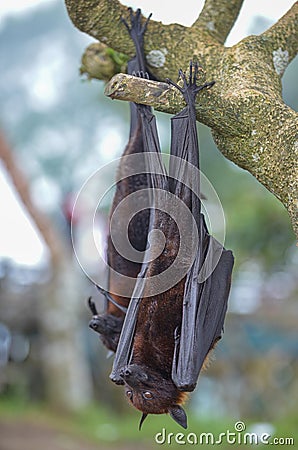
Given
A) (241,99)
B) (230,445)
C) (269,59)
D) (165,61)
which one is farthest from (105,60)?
(230,445)

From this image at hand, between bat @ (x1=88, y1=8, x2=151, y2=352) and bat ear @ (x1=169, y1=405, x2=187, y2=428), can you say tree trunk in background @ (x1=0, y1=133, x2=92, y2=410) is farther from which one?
bat ear @ (x1=169, y1=405, x2=187, y2=428)

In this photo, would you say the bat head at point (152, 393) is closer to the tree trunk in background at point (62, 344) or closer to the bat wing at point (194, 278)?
the bat wing at point (194, 278)

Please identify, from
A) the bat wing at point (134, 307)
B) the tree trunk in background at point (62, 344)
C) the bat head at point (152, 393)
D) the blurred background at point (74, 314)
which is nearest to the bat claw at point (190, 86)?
the bat wing at point (134, 307)

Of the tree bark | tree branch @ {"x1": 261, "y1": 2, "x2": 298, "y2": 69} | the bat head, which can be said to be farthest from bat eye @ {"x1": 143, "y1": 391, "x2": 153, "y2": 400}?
tree branch @ {"x1": 261, "y1": 2, "x2": 298, "y2": 69}

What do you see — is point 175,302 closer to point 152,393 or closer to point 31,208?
point 152,393

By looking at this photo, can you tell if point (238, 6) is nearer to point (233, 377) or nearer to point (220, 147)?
point (220, 147)
